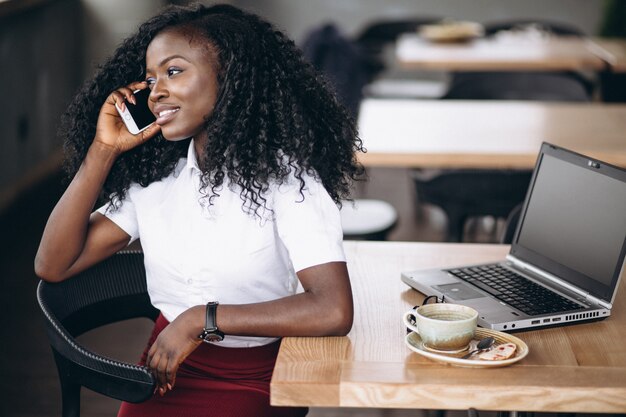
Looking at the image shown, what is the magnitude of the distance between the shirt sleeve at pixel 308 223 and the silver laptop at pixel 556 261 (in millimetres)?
280

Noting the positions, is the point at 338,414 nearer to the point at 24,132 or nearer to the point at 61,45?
the point at 24,132

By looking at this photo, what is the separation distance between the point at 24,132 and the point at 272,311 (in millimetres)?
3967

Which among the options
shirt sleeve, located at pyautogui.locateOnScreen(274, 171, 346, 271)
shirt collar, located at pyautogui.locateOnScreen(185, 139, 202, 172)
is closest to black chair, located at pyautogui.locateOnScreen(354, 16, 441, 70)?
shirt collar, located at pyautogui.locateOnScreen(185, 139, 202, 172)

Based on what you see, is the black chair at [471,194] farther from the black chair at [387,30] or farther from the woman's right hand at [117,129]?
the black chair at [387,30]

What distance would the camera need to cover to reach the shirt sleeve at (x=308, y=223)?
5.27 feet

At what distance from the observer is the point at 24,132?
5.21 m

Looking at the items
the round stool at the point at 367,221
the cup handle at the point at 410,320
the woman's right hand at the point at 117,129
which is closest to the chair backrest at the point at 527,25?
the round stool at the point at 367,221

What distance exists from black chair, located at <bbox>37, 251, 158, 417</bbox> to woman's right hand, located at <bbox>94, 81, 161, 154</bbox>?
0.92 ft

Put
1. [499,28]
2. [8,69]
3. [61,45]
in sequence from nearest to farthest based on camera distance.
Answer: [8,69]
[61,45]
[499,28]

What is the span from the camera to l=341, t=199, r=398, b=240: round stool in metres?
3.21

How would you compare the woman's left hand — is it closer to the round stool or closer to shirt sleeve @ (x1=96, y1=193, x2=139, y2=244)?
shirt sleeve @ (x1=96, y1=193, x2=139, y2=244)

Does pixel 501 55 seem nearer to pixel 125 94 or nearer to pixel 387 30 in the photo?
pixel 387 30

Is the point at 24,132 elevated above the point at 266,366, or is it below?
below

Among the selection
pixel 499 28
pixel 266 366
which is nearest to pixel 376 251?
pixel 266 366
